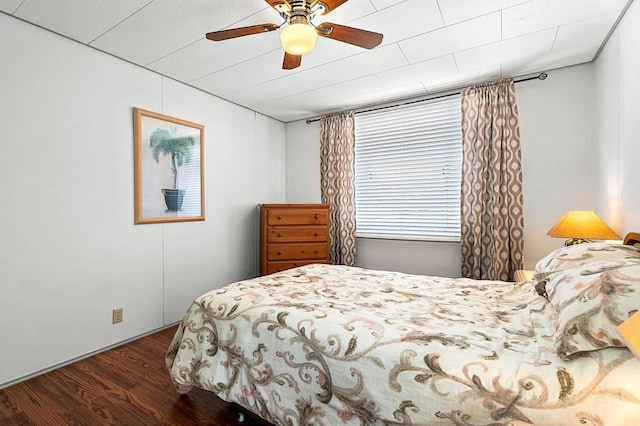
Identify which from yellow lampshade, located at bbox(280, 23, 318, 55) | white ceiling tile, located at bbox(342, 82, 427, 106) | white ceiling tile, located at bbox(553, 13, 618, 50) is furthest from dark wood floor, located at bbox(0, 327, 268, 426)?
white ceiling tile, located at bbox(553, 13, 618, 50)

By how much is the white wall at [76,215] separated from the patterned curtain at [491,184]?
2.79 metres

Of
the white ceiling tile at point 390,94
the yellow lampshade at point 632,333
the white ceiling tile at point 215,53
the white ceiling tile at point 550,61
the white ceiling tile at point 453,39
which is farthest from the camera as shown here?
the white ceiling tile at point 390,94

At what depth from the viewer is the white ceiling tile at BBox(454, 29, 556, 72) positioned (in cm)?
235

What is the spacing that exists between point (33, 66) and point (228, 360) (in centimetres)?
239

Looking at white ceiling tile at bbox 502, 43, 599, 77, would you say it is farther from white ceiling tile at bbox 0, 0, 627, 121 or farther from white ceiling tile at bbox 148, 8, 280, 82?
white ceiling tile at bbox 148, 8, 280, 82

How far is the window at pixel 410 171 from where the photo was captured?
11.1 ft

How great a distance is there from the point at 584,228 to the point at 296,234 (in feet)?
8.73

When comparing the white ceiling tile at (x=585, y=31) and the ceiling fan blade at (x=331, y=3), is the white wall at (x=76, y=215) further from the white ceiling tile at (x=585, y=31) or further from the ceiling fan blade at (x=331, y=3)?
the white ceiling tile at (x=585, y=31)


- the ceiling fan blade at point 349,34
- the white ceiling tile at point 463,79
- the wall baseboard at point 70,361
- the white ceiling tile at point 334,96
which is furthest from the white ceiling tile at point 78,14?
the white ceiling tile at point 463,79

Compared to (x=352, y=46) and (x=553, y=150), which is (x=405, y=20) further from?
(x=553, y=150)

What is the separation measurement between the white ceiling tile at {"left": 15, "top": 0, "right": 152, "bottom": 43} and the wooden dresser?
Answer: 216 centimetres

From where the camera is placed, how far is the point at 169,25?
216 centimetres

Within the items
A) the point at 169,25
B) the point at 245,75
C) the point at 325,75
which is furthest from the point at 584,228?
the point at 169,25

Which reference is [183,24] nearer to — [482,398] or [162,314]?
[162,314]
